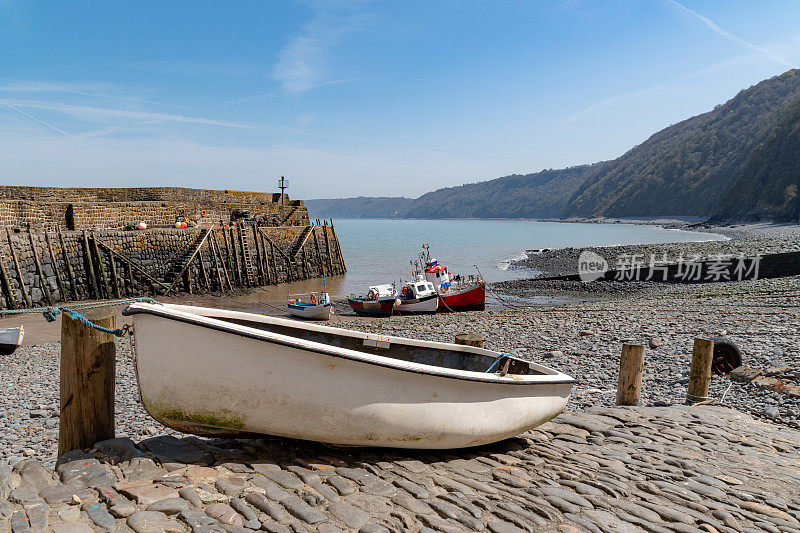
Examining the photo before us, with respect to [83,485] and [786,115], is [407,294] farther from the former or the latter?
[786,115]

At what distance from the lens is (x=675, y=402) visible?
812cm

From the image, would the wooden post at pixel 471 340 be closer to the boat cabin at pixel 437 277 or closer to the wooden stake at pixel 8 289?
the boat cabin at pixel 437 277

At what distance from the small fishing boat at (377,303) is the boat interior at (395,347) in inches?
664

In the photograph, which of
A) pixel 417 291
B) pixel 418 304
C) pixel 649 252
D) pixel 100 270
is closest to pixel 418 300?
pixel 418 304

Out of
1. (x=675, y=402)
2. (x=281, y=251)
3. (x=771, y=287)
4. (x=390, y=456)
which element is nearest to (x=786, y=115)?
(x=771, y=287)

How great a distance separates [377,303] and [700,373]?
54.7 ft

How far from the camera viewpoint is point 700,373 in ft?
25.6

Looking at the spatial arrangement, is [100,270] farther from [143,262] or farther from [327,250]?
[327,250]

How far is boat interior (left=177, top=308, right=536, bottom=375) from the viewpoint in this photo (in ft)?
18.7

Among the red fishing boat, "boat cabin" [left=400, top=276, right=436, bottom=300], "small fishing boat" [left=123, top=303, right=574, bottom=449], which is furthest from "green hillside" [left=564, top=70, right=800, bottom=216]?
"small fishing boat" [left=123, top=303, right=574, bottom=449]

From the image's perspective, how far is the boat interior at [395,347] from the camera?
18.7ft

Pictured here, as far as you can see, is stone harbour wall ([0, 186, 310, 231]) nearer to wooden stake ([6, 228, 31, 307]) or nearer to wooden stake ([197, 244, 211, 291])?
wooden stake ([6, 228, 31, 307])

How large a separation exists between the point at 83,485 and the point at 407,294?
2011 cm

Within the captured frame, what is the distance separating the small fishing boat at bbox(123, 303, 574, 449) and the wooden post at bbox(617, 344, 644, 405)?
352 cm
